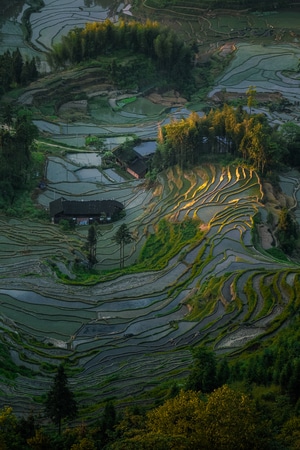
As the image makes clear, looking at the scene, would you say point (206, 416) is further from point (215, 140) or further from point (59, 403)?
point (215, 140)

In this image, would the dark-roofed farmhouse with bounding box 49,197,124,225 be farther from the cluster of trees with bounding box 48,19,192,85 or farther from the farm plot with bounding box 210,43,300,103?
the cluster of trees with bounding box 48,19,192,85

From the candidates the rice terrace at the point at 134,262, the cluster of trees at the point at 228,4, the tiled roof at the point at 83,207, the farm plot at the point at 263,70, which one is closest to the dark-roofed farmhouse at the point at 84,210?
the tiled roof at the point at 83,207

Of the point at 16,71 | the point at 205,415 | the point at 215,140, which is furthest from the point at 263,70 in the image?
the point at 205,415

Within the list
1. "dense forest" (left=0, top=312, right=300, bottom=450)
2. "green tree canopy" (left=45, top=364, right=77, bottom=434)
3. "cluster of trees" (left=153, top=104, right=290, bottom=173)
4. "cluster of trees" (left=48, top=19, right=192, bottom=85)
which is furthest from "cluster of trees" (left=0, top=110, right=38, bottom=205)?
"green tree canopy" (left=45, top=364, right=77, bottom=434)

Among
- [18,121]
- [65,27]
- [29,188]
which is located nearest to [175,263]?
[29,188]

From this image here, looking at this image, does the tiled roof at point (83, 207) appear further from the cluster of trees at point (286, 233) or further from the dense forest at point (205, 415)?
the dense forest at point (205, 415)

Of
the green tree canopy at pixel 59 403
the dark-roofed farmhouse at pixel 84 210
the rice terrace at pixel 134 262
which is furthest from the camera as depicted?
the dark-roofed farmhouse at pixel 84 210
